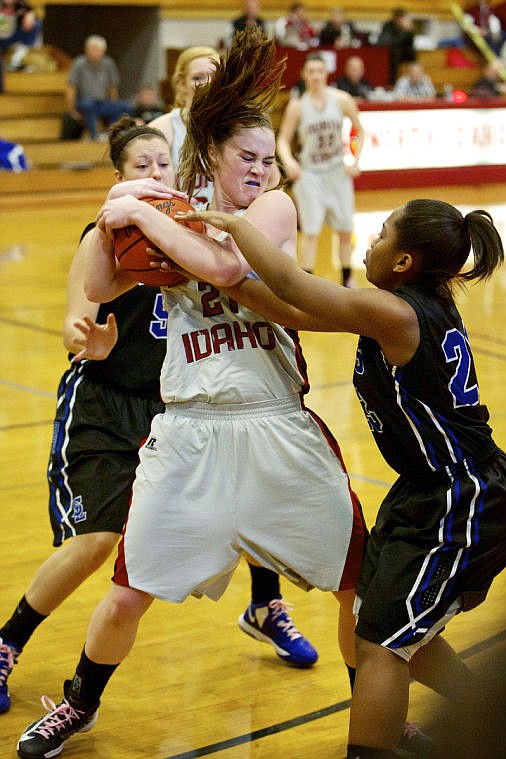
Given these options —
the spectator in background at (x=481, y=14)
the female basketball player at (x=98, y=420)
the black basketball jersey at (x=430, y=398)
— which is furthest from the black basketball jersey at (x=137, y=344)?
the spectator in background at (x=481, y=14)

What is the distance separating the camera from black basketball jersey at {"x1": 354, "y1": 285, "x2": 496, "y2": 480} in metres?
2.47

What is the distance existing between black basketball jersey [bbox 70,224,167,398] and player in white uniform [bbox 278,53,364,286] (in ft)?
22.6

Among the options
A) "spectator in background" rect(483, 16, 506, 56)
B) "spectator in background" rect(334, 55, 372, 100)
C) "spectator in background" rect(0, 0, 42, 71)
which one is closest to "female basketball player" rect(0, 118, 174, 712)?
"spectator in background" rect(0, 0, 42, 71)

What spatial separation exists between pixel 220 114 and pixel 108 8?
770 inches

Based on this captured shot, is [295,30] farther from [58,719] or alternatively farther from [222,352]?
[58,719]

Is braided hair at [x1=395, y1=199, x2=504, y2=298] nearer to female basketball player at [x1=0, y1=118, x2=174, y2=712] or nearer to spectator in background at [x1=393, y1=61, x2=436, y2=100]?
female basketball player at [x1=0, y1=118, x2=174, y2=712]

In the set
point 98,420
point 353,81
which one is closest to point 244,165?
point 98,420

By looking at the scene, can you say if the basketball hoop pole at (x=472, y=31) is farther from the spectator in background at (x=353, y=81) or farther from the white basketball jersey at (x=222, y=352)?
the white basketball jersey at (x=222, y=352)

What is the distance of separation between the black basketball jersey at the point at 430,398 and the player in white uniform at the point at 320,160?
769 cm

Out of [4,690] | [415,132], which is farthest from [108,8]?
[4,690]

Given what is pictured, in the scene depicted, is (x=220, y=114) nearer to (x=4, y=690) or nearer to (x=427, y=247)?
(x=427, y=247)

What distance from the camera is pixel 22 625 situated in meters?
3.28

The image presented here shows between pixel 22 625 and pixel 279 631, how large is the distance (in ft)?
2.60

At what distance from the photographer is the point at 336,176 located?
10.5m
